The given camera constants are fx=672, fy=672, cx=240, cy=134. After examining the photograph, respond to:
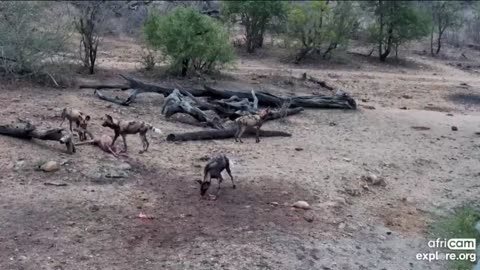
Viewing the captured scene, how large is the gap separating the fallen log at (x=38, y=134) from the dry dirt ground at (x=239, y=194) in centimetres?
12

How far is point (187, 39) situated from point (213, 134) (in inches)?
178

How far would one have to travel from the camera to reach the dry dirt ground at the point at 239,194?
6.33 meters

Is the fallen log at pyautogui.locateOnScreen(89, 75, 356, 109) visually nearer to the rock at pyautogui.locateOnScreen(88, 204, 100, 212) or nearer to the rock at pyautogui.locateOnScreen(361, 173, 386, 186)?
the rock at pyautogui.locateOnScreen(361, 173, 386, 186)

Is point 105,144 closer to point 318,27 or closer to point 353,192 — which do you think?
point 353,192

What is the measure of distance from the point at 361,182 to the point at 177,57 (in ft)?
21.8

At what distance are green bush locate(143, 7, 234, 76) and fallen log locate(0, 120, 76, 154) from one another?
18.8ft

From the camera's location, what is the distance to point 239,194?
7.75 meters

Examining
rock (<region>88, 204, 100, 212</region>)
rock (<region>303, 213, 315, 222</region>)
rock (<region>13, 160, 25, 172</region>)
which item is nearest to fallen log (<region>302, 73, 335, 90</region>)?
rock (<region>303, 213, 315, 222</region>)

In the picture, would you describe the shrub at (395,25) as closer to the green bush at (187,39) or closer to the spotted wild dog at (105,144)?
the green bush at (187,39)

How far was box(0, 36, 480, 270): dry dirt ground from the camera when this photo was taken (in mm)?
6328

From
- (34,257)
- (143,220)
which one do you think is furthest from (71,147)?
(34,257)

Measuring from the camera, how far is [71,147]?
8.41 meters

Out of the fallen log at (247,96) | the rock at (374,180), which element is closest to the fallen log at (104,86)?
the fallen log at (247,96)

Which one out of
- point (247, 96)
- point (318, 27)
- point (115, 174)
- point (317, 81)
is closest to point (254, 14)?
point (318, 27)
